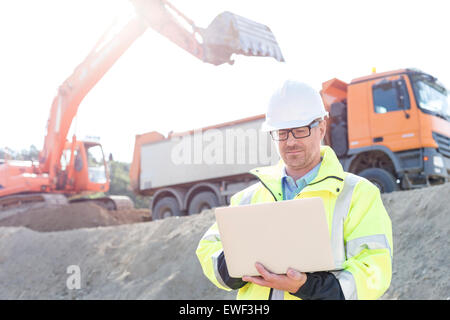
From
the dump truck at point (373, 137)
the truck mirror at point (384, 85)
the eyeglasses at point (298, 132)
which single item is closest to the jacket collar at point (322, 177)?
the eyeglasses at point (298, 132)

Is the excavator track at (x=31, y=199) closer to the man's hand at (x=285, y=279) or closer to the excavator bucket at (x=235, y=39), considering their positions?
the excavator bucket at (x=235, y=39)

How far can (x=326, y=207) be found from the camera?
6.58 feet

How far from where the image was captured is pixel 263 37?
36.0 feet

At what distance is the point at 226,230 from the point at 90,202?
14639 mm

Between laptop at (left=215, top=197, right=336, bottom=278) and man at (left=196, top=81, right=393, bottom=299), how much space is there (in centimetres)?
5

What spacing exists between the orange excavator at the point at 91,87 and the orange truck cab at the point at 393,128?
2215 mm

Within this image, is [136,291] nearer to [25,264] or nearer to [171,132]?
[25,264]

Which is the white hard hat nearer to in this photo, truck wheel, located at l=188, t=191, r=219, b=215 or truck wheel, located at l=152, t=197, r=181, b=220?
truck wheel, located at l=188, t=191, r=219, b=215

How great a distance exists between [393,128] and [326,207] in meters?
7.90

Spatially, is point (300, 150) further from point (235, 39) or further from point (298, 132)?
point (235, 39)

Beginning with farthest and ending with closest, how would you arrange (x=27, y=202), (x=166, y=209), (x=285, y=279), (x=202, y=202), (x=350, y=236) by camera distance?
(x=27, y=202), (x=166, y=209), (x=202, y=202), (x=350, y=236), (x=285, y=279)

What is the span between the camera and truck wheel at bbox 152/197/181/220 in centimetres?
1355

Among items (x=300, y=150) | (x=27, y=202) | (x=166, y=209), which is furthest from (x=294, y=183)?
(x=27, y=202)

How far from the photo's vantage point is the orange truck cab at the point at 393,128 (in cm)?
909
